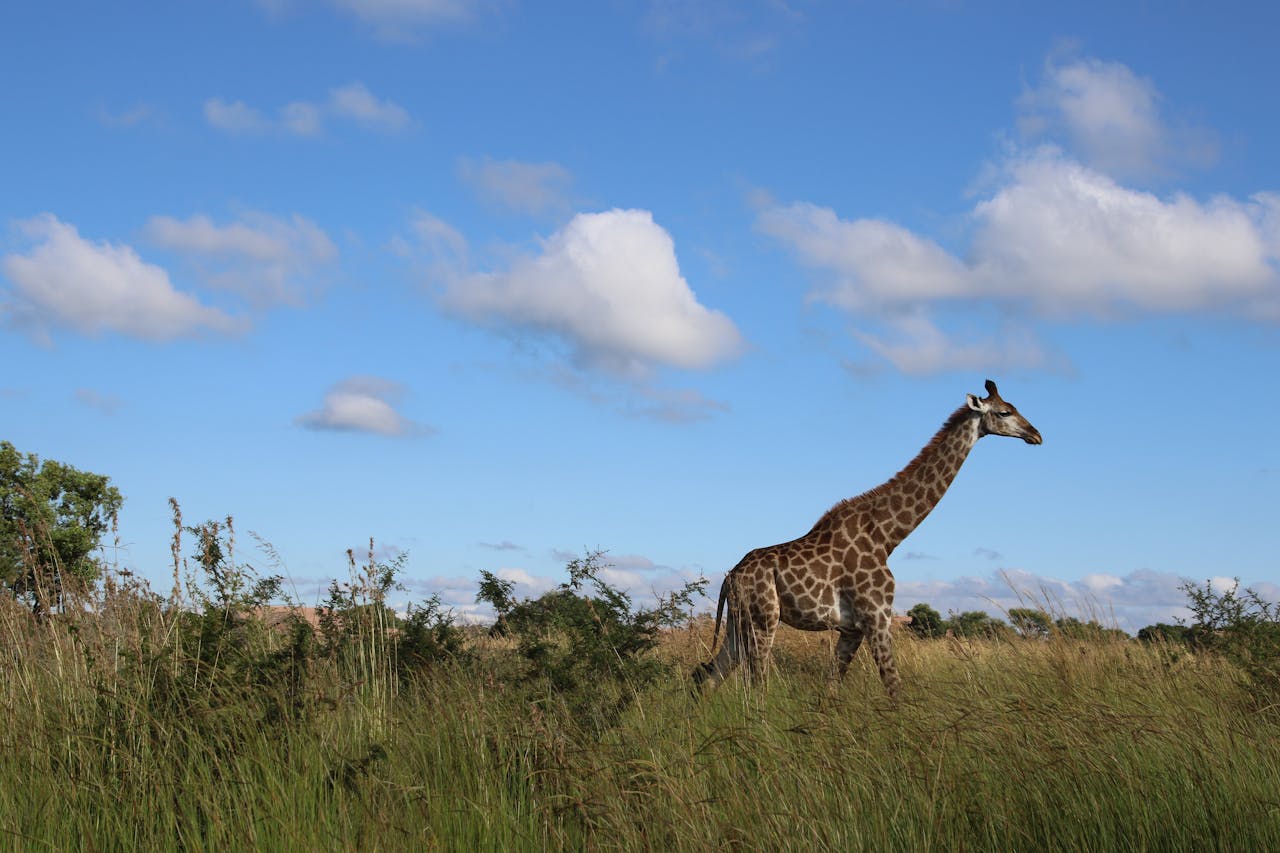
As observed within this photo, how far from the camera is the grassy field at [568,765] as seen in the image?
222 inches

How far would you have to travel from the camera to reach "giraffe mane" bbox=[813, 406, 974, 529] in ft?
39.9

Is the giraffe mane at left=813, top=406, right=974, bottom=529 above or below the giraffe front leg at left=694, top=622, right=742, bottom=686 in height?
above

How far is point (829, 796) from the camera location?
5918mm

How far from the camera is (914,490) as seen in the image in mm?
12391

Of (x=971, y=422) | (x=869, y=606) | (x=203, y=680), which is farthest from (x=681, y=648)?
(x=203, y=680)

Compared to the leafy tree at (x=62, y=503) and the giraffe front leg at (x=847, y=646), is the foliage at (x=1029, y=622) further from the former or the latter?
the leafy tree at (x=62, y=503)

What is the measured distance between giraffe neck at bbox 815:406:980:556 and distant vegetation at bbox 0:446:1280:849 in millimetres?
2181

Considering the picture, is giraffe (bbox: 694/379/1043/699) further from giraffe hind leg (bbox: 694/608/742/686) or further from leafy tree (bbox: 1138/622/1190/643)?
leafy tree (bbox: 1138/622/1190/643)

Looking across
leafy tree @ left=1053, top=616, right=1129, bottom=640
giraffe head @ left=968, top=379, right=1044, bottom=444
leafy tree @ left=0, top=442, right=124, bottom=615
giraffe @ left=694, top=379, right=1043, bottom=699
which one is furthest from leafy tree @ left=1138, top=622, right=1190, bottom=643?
leafy tree @ left=0, top=442, right=124, bottom=615

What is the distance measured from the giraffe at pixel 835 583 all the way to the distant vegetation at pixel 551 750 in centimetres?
85

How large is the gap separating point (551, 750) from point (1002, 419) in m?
8.09

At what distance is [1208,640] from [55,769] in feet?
37.4

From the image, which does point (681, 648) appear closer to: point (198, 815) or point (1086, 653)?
point (1086, 653)

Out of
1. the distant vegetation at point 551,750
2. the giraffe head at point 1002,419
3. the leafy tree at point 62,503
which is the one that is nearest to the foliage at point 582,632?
the distant vegetation at point 551,750
